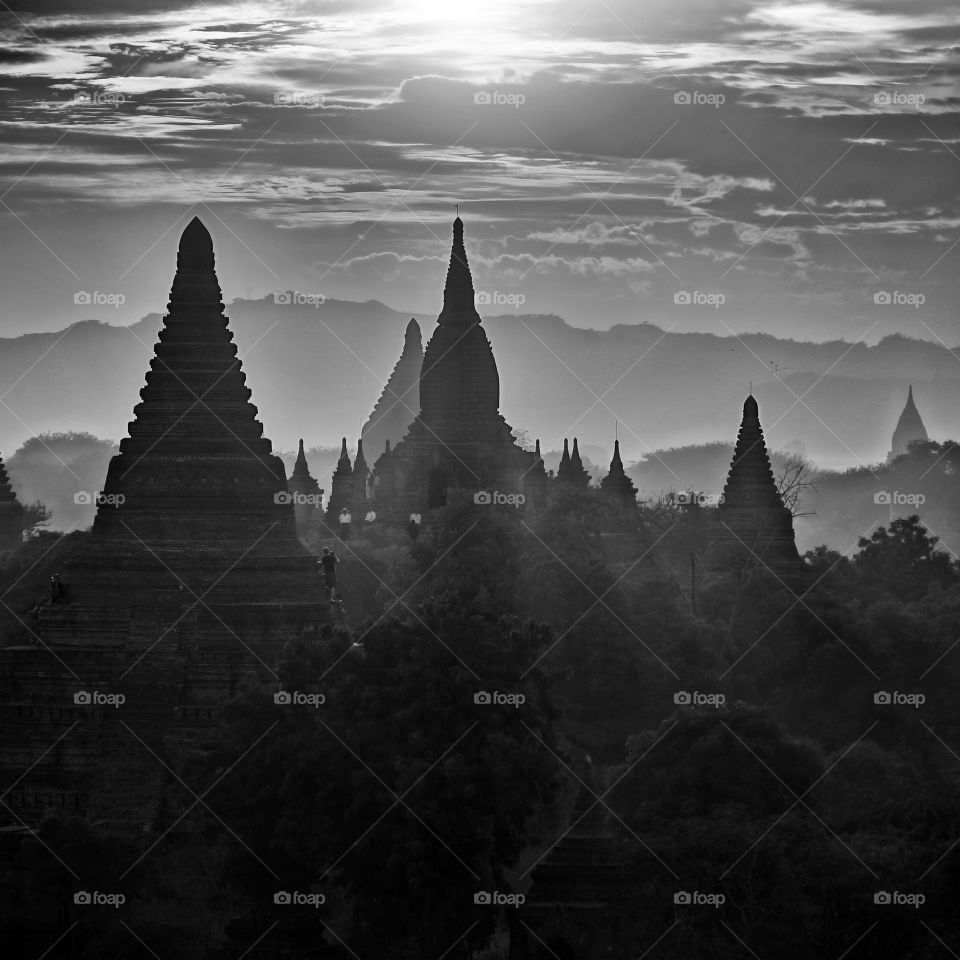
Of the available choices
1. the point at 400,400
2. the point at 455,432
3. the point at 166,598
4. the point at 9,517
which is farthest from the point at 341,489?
the point at 166,598

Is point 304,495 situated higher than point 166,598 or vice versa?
point 166,598

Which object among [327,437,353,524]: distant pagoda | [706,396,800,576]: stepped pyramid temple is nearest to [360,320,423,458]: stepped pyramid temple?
[327,437,353,524]: distant pagoda

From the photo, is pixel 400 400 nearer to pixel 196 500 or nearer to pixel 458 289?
pixel 458 289

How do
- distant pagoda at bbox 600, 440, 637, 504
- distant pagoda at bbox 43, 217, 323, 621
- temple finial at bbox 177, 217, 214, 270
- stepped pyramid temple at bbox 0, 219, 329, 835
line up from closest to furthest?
stepped pyramid temple at bbox 0, 219, 329, 835
distant pagoda at bbox 43, 217, 323, 621
temple finial at bbox 177, 217, 214, 270
distant pagoda at bbox 600, 440, 637, 504

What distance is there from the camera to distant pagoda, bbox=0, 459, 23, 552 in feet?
343

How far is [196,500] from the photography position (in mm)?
62219

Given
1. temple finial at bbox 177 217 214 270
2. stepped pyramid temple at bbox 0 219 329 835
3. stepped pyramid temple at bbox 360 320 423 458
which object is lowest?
stepped pyramid temple at bbox 360 320 423 458

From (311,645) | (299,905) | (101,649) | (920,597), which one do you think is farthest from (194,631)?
(920,597)

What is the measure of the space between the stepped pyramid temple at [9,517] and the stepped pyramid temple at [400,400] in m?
30.2

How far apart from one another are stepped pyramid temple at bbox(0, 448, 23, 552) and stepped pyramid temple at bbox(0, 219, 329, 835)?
134 feet

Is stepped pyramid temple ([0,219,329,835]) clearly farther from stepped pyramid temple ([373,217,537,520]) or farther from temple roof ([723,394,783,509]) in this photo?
stepped pyramid temple ([373,217,537,520])

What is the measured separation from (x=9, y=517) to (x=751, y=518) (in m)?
30.9

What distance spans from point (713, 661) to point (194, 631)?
12.7 m

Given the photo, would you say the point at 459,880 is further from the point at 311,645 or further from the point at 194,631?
the point at 194,631
